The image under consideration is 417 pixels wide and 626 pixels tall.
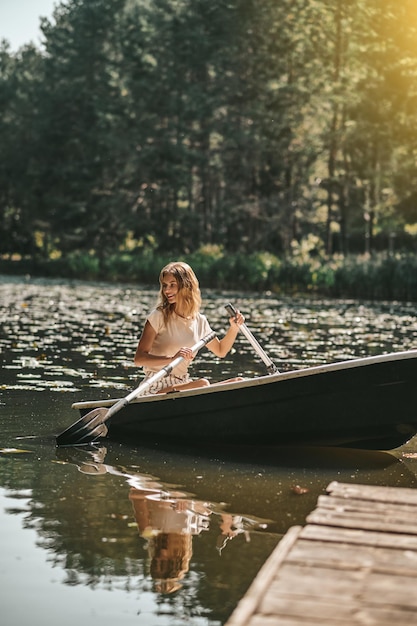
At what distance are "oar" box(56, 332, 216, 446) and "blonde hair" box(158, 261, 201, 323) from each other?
291mm

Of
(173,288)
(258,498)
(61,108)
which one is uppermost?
(61,108)

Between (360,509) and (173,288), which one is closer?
(360,509)

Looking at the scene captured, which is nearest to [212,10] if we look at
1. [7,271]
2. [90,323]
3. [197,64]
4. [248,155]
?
[197,64]

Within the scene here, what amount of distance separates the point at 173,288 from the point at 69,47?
6498 cm

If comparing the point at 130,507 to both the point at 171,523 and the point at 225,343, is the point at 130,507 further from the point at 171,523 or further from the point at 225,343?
the point at 225,343

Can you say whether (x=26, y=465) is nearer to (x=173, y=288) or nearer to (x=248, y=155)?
(x=173, y=288)

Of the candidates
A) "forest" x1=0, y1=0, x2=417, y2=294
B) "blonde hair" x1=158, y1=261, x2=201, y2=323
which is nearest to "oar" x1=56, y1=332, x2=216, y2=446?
"blonde hair" x1=158, y1=261, x2=201, y2=323

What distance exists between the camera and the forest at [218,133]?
1922 inches

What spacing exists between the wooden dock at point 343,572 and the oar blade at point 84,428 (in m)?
4.01

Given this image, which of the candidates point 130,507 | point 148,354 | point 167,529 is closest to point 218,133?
point 148,354

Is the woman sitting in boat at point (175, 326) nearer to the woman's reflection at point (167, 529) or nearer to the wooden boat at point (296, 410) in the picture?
the wooden boat at point (296, 410)

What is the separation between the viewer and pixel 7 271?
230ft

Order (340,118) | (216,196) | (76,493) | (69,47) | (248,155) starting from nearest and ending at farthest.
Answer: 1. (76,493)
2. (340,118)
3. (248,155)
4. (216,196)
5. (69,47)

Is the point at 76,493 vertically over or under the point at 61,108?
under
